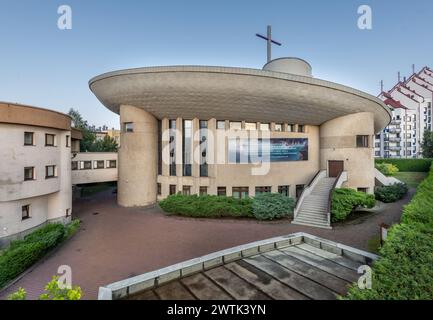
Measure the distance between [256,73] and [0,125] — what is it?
18.4 m

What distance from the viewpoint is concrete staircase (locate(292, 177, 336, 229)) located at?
59.2 ft

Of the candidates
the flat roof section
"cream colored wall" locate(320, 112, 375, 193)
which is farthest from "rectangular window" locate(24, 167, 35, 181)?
"cream colored wall" locate(320, 112, 375, 193)

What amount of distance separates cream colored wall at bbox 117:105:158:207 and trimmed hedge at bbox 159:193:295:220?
16.5 ft

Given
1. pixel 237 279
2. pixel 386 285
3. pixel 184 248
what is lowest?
pixel 184 248

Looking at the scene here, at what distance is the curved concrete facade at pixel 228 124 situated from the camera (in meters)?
20.3

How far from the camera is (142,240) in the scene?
1518cm

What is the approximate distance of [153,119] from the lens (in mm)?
24891

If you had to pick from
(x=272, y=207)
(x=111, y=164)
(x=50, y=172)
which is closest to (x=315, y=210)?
(x=272, y=207)

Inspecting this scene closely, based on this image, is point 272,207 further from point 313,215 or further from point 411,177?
point 411,177

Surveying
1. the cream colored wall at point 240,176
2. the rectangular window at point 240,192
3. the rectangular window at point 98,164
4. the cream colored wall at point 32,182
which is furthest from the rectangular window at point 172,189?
the rectangular window at point 98,164

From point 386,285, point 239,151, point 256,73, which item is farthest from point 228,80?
point 386,285

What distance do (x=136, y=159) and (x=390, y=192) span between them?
28.3 meters

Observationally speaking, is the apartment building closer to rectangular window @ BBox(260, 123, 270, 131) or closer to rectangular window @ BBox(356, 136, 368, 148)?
rectangular window @ BBox(356, 136, 368, 148)
